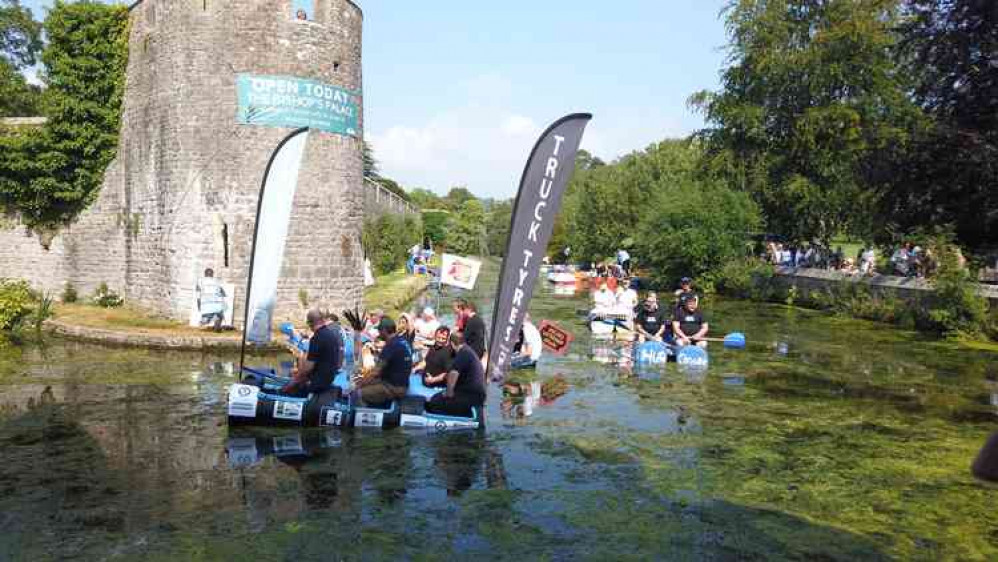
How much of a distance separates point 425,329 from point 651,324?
15.8ft

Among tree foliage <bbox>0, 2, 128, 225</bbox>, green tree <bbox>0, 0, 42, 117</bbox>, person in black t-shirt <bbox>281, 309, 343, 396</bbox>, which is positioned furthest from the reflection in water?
green tree <bbox>0, 0, 42, 117</bbox>

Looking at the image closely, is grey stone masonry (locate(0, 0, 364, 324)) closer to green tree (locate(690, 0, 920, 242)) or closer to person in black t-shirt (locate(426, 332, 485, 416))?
person in black t-shirt (locate(426, 332, 485, 416))

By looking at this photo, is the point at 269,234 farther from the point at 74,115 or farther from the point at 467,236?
the point at 467,236

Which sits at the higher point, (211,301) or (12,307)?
(211,301)

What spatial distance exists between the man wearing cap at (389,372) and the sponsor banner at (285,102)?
857 centimetres

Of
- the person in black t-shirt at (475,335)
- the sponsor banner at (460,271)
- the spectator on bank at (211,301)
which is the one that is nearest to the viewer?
the person in black t-shirt at (475,335)

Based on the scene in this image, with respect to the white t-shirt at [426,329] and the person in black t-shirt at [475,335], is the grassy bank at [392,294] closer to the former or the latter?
the white t-shirt at [426,329]

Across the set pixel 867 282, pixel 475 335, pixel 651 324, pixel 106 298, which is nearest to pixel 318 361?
pixel 475 335

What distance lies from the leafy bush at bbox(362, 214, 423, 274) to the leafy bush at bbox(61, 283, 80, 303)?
46.2 ft

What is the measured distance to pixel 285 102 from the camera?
57.1 feet

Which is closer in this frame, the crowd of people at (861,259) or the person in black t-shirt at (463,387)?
the person in black t-shirt at (463,387)

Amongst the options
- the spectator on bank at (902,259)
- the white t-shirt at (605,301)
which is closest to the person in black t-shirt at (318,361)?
the white t-shirt at (605,301)

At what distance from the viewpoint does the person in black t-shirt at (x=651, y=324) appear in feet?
53.6

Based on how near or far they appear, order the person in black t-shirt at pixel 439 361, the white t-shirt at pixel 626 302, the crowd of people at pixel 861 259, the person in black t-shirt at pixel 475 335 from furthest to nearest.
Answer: the crowd of people at pixel 861 259 < the white t-shirt at pixel 626 302 < the person in black t-shirt at pixel 475 335 < the person in black t-shirt at pixel 439 361
